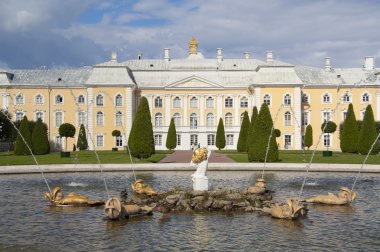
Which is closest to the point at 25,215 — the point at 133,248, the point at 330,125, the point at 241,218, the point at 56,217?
the point at 56,217

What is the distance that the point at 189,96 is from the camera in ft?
197

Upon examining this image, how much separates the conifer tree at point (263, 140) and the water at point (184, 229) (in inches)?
547

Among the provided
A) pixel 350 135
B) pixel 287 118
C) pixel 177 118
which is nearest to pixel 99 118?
pixel 177 118

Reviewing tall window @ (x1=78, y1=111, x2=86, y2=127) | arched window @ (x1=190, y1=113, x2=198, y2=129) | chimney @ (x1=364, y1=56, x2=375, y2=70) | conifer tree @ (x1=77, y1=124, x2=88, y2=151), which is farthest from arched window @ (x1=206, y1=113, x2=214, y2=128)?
chimney @ (x1=364, y1=56, x2=375, y2=70)

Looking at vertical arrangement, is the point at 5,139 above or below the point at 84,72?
below

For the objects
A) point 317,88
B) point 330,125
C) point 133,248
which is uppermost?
point 317,88

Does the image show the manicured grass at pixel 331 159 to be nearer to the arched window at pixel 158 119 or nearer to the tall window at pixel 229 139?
the tall window at pixel 229 139

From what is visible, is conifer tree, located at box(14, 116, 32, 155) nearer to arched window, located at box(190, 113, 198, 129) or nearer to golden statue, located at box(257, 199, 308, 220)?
arched window, located at box(190, 113, 198, 129)

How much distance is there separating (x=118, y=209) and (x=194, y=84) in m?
47.9

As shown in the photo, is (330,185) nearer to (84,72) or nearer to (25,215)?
(25,215)

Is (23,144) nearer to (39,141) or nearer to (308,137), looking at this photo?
(39,141)

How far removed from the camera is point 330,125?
154 ft

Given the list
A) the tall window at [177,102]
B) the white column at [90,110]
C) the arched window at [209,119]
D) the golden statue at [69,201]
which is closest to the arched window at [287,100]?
A: the arched window at [209,119]

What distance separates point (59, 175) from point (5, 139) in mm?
36836
